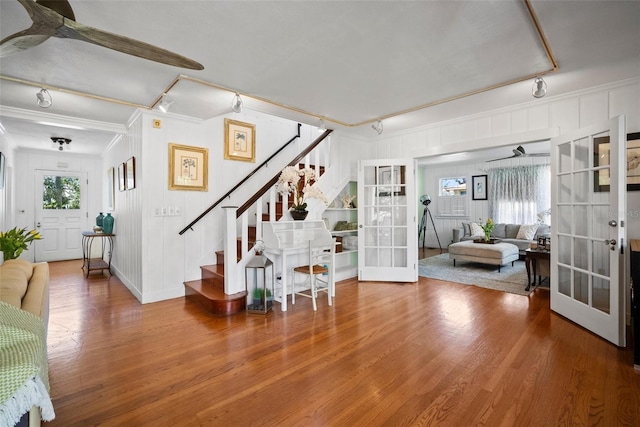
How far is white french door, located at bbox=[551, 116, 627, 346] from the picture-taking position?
2494mm

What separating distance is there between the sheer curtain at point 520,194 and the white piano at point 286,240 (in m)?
6.14

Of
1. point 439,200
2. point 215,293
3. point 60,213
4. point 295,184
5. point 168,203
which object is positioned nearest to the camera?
point 215,293

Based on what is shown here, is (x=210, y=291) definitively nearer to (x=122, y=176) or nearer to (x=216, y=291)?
(x=216, y=291)

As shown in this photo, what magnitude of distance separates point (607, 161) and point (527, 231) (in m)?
4.62

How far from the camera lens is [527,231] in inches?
262

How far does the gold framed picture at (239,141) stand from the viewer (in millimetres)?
4426

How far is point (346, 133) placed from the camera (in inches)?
198

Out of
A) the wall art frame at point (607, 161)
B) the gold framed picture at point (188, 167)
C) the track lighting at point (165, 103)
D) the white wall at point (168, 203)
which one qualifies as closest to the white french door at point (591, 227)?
the wall art frame at point (607, 161)

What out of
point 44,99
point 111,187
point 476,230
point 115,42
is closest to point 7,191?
point 111,187

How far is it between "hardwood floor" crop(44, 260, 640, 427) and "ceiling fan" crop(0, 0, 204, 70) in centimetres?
200

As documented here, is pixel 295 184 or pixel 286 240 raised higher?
pixel 295 184

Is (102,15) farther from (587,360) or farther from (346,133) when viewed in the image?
(587,360)

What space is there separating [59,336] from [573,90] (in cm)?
584

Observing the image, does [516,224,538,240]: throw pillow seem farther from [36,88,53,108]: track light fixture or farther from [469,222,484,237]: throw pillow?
[36,88,53,108]: track light fixture
